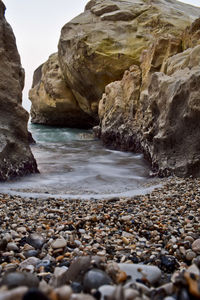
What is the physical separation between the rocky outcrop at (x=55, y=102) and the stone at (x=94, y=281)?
986 inches

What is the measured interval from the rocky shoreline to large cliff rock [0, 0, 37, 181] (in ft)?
6.68

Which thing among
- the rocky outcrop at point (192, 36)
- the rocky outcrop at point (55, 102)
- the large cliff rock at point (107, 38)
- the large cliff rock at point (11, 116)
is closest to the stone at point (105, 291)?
the large cliff rock at point (11, 116)

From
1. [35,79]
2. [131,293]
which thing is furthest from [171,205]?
[35,79]

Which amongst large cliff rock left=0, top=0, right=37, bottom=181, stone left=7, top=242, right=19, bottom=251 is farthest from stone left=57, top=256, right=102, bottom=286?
large cliff rock left=0, top=0, right=37, bottom=181

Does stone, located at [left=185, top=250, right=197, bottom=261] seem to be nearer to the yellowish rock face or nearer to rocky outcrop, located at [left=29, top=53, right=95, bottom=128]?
the yellowish rock face

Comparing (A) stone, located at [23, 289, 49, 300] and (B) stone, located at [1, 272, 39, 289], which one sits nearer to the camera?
(A) stone, located at [23, 289, 49, 300]

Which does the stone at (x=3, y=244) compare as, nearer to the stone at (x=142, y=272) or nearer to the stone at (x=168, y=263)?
the stone at (x=142, y=272)

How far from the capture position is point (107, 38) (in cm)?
1994

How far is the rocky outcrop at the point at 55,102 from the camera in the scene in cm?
2552

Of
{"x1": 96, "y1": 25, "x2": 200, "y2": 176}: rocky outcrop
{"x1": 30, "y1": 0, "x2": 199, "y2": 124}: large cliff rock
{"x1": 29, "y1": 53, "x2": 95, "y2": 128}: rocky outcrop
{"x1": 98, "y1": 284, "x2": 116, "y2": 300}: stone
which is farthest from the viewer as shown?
{"x1": 29, "y1": 53, "x2": 95, "y2": 128}: rocky outcrop

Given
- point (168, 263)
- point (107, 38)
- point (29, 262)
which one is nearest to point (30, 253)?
point (29, 262)

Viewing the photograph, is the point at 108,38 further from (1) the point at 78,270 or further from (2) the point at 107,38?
(1) the point at 78,270

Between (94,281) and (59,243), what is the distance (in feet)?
3.37

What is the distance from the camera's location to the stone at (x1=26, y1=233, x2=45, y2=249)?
209 centimetres
